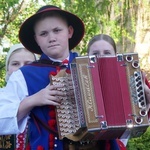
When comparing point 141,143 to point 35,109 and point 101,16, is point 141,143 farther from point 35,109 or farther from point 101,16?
point 35,109

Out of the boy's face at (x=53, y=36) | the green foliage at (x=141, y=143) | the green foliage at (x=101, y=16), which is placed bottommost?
the green foliage at (x=141, y=143)

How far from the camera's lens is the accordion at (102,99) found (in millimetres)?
2578

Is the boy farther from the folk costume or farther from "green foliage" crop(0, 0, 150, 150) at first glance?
"green foliage" crop(0, 0, 150, 150)

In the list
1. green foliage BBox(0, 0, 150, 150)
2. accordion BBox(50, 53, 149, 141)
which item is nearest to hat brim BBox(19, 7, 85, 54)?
accordion BBox(50, 53, 149, 141)

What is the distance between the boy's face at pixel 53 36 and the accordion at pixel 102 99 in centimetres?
20

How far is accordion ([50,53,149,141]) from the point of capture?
2.58 meters

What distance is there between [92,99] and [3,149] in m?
1.16

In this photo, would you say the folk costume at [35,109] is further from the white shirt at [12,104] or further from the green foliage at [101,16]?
the green foliage at [101,16]

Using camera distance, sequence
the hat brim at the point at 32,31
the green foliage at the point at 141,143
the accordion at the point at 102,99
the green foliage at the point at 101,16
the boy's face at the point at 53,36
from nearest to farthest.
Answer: the accordion at the point at 102,99 < the boy's face at the point at 53,36 < the hat brim at the point at 32,31 < the green foliage at the point at 141,143 < the green foliage at the point at 101,16

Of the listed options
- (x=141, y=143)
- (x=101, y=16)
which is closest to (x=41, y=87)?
(x=141, y=143)

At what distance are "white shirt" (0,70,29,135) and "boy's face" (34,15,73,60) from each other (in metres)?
0.24

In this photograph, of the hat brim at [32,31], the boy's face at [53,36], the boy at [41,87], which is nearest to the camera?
the boy at [41,87]

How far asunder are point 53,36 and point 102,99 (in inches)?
19.6

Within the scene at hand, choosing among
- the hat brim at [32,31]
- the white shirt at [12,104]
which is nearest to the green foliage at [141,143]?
the hat brim at [32,31]
